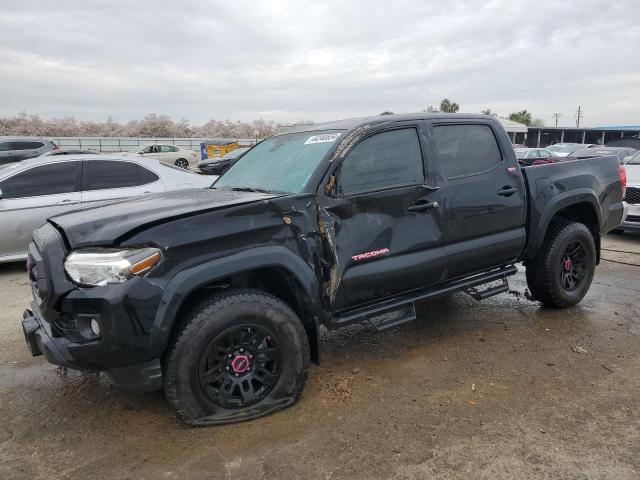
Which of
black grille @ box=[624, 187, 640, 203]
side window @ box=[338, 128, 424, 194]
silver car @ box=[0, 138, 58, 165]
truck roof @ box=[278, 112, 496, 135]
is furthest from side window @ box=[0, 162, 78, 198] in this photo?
silver car @ box=[0, 138, 58, 165]

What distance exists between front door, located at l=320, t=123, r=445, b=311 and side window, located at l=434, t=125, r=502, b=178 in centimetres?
25

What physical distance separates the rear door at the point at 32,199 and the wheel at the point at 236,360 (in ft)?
14.9

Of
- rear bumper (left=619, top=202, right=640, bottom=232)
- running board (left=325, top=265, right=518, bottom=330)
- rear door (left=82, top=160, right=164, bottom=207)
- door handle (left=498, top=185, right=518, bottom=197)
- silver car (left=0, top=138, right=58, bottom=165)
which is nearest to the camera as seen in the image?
running board (left=325, top=265, right=518, bottom=330)

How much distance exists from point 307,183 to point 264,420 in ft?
4.95

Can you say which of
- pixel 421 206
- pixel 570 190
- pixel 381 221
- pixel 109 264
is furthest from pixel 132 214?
pixel 570 190

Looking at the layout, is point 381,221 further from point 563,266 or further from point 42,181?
point 42,181

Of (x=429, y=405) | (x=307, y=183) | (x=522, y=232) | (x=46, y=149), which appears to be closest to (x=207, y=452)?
(x=429, y=405)

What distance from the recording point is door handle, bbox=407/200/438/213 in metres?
3.63

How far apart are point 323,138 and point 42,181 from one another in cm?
461

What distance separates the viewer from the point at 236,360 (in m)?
2.93

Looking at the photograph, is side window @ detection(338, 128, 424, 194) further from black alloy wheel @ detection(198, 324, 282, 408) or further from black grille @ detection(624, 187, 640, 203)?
black grille @ detection(624, 187, 640, 203)

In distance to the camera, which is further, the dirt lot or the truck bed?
the truck bed

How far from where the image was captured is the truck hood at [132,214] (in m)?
2.69

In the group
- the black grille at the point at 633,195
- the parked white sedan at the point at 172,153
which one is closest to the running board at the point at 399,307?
the black grille at the point at 633,195
